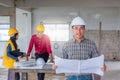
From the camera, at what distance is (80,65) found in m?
2.85

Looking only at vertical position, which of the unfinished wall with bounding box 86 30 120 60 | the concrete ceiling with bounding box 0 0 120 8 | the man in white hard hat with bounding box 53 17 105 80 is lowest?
the unfinished wall with bounding box 86 30 120 60

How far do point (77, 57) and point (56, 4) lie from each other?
9539 mm

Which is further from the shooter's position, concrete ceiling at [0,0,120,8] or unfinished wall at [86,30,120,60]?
unfinished wall at [86,30,120,60]

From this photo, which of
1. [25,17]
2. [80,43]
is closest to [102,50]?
[25,17]

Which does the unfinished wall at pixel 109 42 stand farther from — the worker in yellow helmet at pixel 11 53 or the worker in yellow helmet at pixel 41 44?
the worker in yellow helmet at pixel 11 53

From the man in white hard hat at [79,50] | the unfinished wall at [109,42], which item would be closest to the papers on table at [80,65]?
the man in white hard hat at [79,50]

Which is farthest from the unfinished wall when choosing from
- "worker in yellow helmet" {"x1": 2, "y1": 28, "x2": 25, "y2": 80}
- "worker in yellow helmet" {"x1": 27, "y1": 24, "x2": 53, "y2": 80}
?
"worker in yellow helmet" {"x1": 2, "y1": 28, "x2": 25, "y2": 80}

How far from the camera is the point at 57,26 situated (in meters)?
16.1

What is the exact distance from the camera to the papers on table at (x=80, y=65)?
2.84 m

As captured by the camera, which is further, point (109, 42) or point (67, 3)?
point (109, 42)

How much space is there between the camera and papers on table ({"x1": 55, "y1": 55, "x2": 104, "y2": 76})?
284cm

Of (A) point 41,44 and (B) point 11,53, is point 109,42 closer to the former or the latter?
(A) point 41,44

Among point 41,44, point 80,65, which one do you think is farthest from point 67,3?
point 80,65

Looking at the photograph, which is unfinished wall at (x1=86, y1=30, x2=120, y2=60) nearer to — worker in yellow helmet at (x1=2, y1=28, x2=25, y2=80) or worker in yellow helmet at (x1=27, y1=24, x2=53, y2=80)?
worker in yellow helmet at (x1=27, y1=24, x2=53, y2=80)
